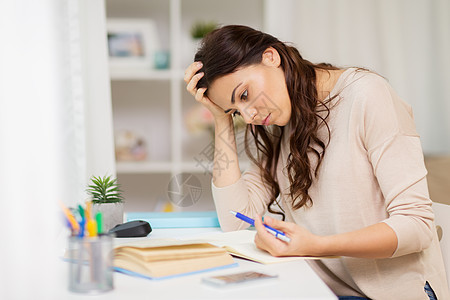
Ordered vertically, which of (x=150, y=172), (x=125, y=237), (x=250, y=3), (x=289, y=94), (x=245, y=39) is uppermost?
(x=250, y=3)

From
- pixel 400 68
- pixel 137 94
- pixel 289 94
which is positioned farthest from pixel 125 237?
pixel 137 94

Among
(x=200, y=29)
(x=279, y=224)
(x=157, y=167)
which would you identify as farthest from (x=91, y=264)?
(x=200, y=29)

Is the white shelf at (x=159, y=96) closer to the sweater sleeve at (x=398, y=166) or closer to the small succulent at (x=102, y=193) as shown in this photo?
the small succulent at (x=102, y=193)

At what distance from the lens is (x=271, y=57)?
1.23 meters

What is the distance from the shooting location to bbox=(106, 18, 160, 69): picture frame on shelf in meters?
2.89

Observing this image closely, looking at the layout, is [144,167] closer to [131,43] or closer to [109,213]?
[131,43]

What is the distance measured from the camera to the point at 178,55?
2.91m

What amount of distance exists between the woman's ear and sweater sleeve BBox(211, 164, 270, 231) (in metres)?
0.32

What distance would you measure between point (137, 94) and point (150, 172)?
48cm

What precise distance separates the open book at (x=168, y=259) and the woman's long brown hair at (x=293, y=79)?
403 millimetres

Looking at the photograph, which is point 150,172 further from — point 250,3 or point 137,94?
point 250,3

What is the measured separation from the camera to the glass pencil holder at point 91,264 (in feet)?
2.39

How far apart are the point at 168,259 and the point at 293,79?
57 cm

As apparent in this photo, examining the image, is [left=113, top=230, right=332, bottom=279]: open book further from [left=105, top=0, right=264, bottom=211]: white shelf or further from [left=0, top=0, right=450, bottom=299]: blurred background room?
[left=105, top=0, right=264, bottom=211]: white shelf
